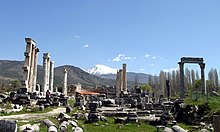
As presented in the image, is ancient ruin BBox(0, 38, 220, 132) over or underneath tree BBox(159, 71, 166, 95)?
underneath

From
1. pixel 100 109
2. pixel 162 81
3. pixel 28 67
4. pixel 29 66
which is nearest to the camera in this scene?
pixel 100 109

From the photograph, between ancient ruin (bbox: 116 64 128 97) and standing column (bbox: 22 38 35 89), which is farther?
ancient ruin (bbox: 116 64 128 97)

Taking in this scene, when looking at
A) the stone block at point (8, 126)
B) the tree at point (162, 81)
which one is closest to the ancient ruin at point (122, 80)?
the tree at point (162, 81)

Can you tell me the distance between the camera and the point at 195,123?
18.5 m

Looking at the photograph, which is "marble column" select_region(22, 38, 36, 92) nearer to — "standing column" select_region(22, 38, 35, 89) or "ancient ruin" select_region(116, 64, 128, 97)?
"standing column" select_region(22, 38, 35, 89)

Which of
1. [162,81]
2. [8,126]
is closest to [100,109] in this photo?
[8,126]

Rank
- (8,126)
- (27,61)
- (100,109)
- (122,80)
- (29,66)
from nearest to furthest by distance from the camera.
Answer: (8,126) → (100,109) → (27,61) → (29,66) → (122,80)

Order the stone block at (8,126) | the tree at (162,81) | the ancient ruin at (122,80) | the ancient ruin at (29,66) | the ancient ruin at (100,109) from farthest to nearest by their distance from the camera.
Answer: the tree at (162,81) < the ancient ruin at (122,80) < the ancient ruin at (29,66) < the ancient ruin at (100,109) < the stone block at (8,126)

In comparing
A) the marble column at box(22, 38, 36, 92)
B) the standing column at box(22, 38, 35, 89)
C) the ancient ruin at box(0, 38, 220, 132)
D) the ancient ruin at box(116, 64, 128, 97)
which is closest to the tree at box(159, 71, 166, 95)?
the ancient ruin at box(116, 64, 128, 97)

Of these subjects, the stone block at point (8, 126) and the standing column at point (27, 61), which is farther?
the standing column at point (27, 61)

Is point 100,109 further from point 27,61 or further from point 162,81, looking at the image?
point 162,81

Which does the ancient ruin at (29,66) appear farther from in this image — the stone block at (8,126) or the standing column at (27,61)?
the stone block at (8,126)

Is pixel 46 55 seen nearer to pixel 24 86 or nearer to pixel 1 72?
pixel 24 86

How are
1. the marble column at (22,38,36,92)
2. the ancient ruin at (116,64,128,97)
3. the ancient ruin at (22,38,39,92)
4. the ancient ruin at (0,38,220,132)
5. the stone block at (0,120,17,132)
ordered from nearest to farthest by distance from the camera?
the stone block at (0,120,17,132) < the ancient ruin at (0,38,220,132) < the marble column at (22,38,36,92) < the ancient ruin at (22,38,39,92) < the ancient ruin at (116,64,128,97)
